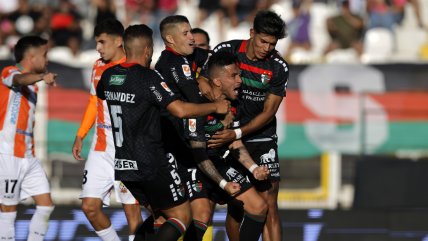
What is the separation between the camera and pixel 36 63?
10.4 metres

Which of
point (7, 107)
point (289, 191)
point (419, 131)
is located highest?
point (7, 107)

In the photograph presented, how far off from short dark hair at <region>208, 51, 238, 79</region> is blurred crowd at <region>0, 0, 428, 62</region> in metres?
9.02

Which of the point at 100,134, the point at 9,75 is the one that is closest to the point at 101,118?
the point at 100,134

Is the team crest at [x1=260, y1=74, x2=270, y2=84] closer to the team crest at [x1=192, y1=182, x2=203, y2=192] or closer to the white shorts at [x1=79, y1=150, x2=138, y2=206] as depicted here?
the team crest at [x1=192, y1=182, x2=203, y2=192]

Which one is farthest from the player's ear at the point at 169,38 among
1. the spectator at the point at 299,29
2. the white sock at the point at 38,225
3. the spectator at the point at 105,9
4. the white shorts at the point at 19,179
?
the spectator at the point at 299,29

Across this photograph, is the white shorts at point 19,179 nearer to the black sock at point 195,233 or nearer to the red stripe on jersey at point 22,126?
the red stripe on jersey at point 22,126

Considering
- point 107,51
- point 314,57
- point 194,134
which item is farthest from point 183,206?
point 314,57

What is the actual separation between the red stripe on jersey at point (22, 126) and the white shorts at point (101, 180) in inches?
32.1

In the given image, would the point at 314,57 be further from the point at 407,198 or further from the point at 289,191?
the point at 407,198

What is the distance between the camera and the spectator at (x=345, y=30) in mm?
18500

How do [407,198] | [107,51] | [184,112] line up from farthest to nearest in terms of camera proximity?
[407,198] < [107,51] < [184,112]

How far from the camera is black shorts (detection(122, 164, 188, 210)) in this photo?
8.48 metres

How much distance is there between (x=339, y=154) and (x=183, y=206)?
723cm

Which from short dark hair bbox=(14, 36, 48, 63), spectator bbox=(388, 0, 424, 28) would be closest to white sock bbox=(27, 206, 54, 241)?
short dark hair bbox=(14, 36, 48, 63)
